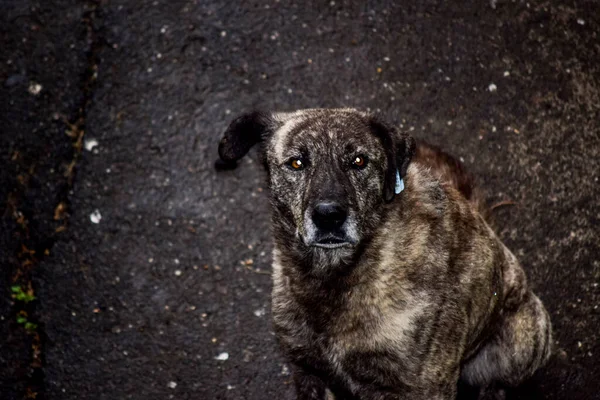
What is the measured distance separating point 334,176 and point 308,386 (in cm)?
136

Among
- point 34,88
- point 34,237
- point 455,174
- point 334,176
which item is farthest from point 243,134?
point 34,88

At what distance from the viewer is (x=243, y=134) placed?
11.2 feet

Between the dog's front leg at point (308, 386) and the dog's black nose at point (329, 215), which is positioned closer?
the dog's black nose at point (329, 215)

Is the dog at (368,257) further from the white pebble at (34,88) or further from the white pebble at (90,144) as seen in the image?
the white pebble at (34,88)

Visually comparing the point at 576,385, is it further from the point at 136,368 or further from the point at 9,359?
the point at 9,359

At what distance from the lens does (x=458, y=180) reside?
12.5 feet

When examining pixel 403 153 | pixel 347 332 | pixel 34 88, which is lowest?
pixel 34 88

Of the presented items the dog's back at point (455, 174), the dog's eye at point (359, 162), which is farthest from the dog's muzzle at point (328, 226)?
the dog's back at point (455, 174)

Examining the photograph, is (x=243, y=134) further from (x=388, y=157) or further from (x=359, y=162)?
(x=388, y=157)

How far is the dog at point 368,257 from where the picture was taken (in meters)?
3.09

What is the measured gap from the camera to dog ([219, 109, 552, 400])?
3.09 meters

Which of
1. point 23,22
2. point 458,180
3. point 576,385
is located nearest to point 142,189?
point 23,22

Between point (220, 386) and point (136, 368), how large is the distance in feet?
1.77

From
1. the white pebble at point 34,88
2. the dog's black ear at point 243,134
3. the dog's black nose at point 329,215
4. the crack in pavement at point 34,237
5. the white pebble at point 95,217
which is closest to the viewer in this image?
the dog's black nose at point 329,215
